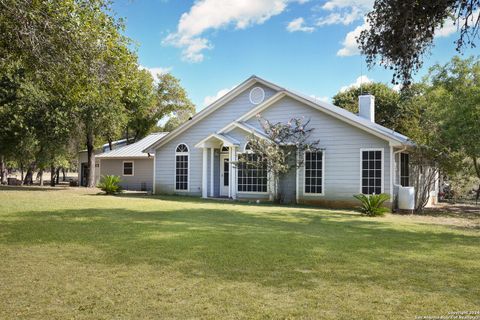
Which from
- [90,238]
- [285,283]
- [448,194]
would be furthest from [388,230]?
[448,194]

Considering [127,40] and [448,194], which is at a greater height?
[127,40]

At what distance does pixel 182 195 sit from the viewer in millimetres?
23109

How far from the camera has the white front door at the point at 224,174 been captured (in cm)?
2231

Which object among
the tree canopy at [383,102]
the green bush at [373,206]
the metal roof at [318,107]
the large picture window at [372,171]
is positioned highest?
the tree canopy at [383,102]

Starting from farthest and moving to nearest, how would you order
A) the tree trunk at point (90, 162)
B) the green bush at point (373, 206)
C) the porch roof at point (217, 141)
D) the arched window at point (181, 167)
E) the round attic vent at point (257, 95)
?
the tree trunk at point (90, 162), the arched window at point (181, 167), the round attic vent at point (257, 95), the porch roof at point (217, 141), the green bush at point (373, 206)

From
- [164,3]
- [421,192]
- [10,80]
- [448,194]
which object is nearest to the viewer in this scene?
[164,3]

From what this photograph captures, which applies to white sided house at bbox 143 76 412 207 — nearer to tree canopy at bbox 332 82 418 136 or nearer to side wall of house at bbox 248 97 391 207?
side wall of house at bbox 248 97 391 207

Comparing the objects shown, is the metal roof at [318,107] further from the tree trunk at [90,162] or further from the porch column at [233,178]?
the tree trunk at [90,162]

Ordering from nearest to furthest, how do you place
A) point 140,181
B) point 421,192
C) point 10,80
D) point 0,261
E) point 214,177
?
1. point 0,261
2. point 421,192
3. point 214,177
4. point 10,80
5. point 140,181

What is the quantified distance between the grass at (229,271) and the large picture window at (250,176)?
9.38 m

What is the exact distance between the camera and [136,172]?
32094 mm

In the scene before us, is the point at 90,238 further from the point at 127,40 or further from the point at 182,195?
the point at 182,195

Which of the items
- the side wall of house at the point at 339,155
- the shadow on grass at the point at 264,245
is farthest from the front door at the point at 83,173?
the shadow on grass at the point at 264,245

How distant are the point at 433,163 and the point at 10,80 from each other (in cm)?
2324
